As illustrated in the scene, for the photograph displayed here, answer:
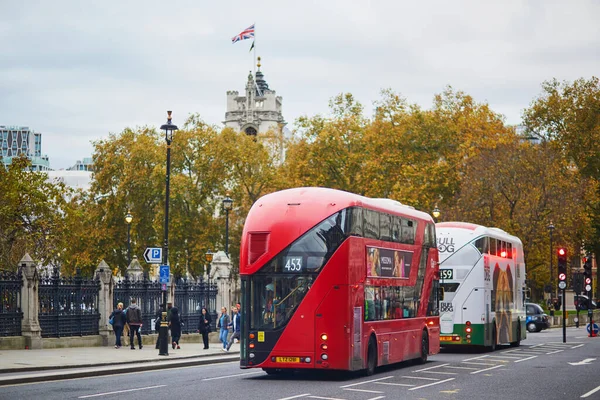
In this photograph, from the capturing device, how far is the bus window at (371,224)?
2189cm

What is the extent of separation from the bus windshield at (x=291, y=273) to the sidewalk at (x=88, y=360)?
503cm

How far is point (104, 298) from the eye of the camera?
33.6 meters

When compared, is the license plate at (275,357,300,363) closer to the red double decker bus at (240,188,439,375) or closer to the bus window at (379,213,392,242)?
the red double decker bus at (240,188,439,375)

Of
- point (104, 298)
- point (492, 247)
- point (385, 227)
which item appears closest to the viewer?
point (385, 227)

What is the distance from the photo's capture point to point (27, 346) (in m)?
29.7

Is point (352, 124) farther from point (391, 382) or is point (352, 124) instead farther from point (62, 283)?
point (391, 382)

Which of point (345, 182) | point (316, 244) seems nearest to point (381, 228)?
point (316, 244)

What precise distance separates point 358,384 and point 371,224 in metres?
3.84

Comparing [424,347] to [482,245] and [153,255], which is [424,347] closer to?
[482,245]

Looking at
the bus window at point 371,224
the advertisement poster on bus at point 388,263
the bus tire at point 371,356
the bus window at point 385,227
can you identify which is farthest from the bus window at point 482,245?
the bus tire at point 371,356

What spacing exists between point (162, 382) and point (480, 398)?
6.84m

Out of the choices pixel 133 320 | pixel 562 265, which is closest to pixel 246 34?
pixel 562 265

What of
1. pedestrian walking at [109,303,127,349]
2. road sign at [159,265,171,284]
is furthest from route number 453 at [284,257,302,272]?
pedestrian walking at [109,303,127,349]

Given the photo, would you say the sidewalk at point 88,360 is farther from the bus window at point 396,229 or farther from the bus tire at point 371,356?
the bus window at point 396,229
